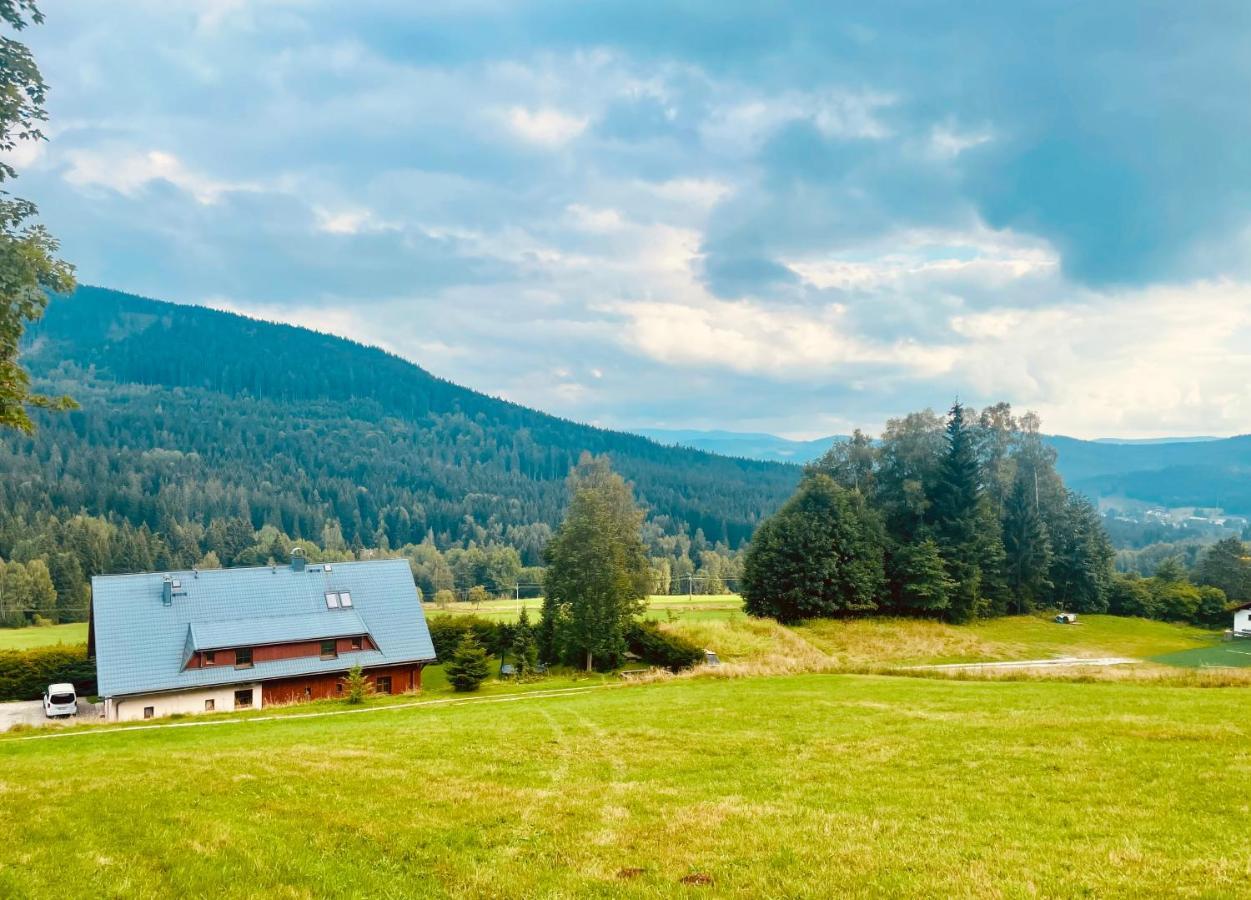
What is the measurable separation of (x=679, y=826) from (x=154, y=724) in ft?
101

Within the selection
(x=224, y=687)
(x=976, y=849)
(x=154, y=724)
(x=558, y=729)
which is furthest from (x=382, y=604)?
(x=976, y=849)

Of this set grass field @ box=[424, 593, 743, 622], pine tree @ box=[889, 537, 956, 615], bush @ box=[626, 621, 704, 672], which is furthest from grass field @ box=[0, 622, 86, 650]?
pine tree @ box=[889, 537, 956, 615]

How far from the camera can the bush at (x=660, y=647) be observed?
46.7m

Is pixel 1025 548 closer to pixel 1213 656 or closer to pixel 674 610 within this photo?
pixel 1213 656

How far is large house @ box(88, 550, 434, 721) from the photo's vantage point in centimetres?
4275

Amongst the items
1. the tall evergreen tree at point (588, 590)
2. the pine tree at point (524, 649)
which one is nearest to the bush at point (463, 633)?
the pine tree at point (524, 649)

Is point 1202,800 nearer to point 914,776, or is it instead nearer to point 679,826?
point 914,776

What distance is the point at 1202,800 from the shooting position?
10.1 metres

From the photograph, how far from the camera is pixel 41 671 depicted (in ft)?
167

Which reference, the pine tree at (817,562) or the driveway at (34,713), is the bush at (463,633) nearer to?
the pine tree at (817,562)

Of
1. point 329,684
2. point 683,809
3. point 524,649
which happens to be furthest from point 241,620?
point 683,809

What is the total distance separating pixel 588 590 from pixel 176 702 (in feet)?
86.3

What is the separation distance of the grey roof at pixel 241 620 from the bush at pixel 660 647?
49.2ft

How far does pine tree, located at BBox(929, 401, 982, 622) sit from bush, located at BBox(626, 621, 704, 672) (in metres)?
27.5
